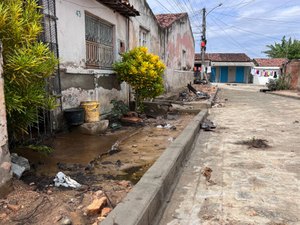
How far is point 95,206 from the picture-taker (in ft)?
8.82

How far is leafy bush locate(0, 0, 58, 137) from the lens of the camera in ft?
10.5

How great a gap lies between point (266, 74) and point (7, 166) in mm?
46948

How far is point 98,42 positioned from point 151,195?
5.96 metres

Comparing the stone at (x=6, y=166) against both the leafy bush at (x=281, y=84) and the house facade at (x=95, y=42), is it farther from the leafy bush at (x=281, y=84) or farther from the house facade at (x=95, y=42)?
the leafy bush at (x=281, y=84)

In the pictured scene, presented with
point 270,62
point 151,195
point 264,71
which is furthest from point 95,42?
point 270,62

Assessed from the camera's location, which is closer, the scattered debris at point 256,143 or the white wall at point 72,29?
the scattered debris at point 256,143

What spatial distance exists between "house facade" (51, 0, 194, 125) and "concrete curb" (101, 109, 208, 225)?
315 centimetres

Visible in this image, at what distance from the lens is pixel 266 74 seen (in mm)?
44781

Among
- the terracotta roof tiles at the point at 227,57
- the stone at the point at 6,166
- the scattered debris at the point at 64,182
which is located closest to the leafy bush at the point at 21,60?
the stone at the point at 6,166

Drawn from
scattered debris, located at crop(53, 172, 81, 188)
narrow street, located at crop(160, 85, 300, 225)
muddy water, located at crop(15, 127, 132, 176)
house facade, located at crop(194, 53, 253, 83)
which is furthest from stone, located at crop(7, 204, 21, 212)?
house facade, located at crop(194, 53, 253, 83)

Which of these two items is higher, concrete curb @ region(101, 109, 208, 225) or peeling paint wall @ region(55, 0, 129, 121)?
peeling paint wall @ region(55, 0, 129, 121)

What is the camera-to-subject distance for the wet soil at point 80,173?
2.67 m

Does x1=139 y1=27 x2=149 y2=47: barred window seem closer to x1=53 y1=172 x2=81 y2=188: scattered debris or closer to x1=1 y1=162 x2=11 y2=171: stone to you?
x1=53 y1=172 x2=81 y2=188: scattered debris

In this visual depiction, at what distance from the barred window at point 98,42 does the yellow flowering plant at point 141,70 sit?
0.46m
